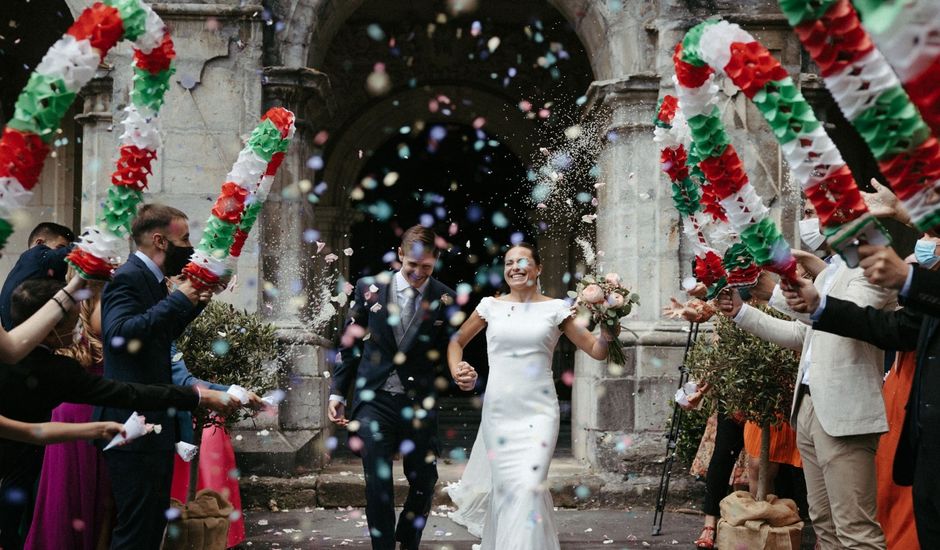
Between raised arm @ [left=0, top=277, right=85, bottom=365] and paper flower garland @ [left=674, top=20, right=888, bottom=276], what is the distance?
7.96 ft

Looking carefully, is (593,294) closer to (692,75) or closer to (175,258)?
(692,75)

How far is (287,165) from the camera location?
8.88 metres

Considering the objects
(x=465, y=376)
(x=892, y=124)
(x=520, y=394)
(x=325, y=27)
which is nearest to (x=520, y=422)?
(x=520, y=394)

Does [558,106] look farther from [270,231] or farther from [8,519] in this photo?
[8,519]

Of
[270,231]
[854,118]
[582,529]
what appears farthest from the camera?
[270,231]

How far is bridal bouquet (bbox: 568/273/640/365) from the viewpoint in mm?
5434

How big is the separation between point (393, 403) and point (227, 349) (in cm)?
145

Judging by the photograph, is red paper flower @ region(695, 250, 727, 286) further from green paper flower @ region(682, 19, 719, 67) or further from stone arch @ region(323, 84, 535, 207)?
stone arch @ region(323, 84, 535, 207)

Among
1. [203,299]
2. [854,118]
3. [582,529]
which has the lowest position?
[582,529]

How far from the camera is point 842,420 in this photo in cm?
446

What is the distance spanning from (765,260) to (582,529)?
4.54m

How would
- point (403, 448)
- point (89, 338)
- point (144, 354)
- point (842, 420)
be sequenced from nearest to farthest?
1. point (144, 354)
2. point (842, 420)
3. point (89, 338)
4. point (403, 448)

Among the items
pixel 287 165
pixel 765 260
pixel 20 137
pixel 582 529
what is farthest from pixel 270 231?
pixel 765 260

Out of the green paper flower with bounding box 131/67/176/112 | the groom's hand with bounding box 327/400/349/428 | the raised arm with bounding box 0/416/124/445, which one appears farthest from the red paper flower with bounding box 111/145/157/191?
the groom's hand with bounding box 327/400/349/428
